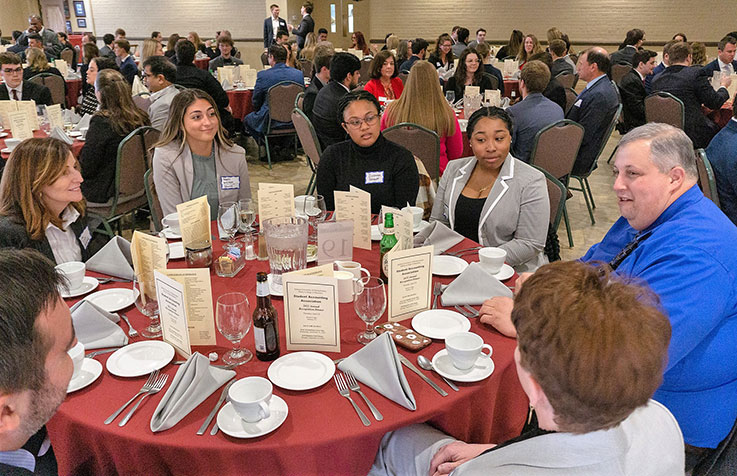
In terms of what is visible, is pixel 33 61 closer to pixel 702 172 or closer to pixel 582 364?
pixel 702 172

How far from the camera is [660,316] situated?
105 centimetres

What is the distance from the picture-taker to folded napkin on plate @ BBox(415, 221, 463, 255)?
2.36 metres

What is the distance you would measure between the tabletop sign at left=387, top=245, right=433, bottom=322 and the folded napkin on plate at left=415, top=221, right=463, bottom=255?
519 mm

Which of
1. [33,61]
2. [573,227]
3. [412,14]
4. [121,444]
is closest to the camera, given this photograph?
[121,444]

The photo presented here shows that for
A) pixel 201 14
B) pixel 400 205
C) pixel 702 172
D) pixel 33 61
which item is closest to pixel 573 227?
pixel 702 172

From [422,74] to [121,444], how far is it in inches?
137

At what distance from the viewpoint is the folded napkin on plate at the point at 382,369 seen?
56.3 inches

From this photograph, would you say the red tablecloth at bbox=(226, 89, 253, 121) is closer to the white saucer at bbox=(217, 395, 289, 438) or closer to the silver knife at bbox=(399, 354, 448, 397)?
the silver knife at bbox=(399, 354, 448, 397)

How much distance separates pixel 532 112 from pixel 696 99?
101 inches

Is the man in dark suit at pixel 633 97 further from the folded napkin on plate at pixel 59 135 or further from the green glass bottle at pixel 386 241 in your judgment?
the folded napkin on plate at pixel 59 135

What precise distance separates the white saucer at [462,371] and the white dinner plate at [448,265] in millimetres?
528

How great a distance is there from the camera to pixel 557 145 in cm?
409

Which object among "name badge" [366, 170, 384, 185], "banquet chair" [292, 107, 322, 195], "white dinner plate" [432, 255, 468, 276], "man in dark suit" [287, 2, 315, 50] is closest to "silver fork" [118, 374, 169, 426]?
"white dinner plate" [432, 255, 468, 276]

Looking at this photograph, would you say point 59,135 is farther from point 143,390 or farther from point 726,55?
point 726,55
